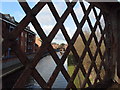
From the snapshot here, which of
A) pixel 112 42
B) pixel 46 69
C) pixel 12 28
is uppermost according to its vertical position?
pixel 112 42

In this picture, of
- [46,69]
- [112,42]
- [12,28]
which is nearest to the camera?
[112,42]

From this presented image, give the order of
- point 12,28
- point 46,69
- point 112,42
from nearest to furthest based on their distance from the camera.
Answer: point 112,42 < point 12,28 < point 46,69

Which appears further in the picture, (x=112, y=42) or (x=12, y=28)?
(x=12, y=28)

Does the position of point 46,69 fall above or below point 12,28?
below

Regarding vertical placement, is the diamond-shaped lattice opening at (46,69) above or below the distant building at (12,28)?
below

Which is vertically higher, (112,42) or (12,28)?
(112,42)

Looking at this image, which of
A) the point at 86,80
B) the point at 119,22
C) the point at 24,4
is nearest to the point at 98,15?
the point at 119,22

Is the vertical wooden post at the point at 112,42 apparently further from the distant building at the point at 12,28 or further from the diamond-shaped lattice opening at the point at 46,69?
the diamond-shaped lattice opening at the point at 46,69

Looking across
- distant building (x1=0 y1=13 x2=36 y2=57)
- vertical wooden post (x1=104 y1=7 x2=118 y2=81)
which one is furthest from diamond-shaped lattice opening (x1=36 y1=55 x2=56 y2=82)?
vertical wooden post (x1=104 y1=7 x2=118 y2=81)

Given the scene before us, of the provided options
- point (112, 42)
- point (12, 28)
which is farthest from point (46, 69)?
point (112, 42)

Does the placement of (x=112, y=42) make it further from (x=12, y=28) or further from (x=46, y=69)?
(x=46, y=69)

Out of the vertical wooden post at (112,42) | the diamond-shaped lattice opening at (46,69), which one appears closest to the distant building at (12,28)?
the vertical wooden post at (112,42)

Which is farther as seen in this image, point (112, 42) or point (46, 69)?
point (46, 69)

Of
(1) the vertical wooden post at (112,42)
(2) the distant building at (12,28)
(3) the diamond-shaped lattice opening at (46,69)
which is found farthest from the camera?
(3) the diamond-shaped lattice opening at (46,69)
